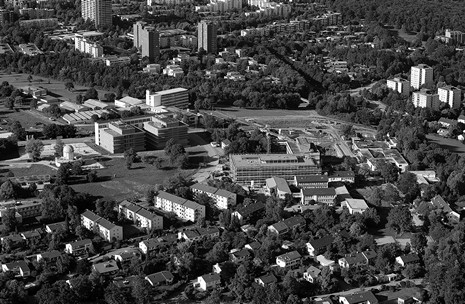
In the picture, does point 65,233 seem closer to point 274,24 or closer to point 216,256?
point 216,256

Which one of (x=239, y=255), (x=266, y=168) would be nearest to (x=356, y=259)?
(x=239, y=255)

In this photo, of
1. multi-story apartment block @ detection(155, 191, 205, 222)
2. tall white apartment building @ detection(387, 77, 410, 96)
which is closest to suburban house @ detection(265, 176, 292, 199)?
multi-story apartment block @ detection(155, 191, 205, 222)

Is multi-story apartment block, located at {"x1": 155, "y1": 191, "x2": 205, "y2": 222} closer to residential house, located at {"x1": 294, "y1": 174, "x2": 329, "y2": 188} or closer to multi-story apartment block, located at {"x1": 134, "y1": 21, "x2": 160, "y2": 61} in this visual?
residential house, located at {"x1": 294, "y1": 174, "x2": 329, "y2": 188}

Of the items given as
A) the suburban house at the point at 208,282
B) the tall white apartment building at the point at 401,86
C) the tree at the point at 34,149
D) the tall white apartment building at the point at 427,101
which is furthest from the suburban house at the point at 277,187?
the tall white apartment building at the point at 401,86

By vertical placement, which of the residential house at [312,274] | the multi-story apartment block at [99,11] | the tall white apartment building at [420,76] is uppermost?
the multi-story apartment block at [99,11]

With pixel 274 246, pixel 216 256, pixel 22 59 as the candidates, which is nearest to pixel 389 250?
pixel 274 246

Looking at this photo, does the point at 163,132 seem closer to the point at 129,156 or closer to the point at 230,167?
the point at 129,156

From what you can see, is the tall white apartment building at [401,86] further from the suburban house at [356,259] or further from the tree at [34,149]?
the suburban house at [356,259]

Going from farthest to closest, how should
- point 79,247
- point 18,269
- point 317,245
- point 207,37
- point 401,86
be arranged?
1. point 207,37
2. point 401,86
3. point 317,245
4. point 79,247
5. point 18,269
